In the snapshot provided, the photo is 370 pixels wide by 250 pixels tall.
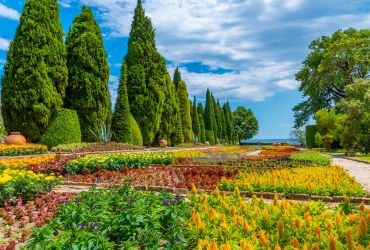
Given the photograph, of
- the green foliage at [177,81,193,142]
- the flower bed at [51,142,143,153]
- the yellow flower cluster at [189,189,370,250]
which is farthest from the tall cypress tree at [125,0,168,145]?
the yellow flower cluster at [189,189,370,250]

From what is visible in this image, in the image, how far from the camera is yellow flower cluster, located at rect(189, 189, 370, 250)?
3.27 meters

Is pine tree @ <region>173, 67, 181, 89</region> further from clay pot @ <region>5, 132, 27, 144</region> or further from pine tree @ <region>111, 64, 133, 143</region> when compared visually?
clay pot @ <region>5, 132, 27, 144</region>

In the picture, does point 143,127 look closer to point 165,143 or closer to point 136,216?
point 165,143

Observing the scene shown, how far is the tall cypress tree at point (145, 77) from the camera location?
28.2 m

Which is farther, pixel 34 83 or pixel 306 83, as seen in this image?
pixel 306 83

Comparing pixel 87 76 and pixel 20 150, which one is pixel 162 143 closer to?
pixel 87 76

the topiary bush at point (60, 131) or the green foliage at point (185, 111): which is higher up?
the green foliage at point (185, 111)

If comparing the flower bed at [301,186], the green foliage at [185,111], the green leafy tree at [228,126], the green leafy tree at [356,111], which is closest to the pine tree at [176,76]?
the green foliage at [185,111]

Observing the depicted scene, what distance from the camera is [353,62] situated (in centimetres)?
3362

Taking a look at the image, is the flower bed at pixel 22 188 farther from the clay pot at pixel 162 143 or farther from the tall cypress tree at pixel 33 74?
the clay pot at pixel 162 143

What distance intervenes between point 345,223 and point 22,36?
1967cm

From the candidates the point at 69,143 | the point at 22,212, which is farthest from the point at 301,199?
the point at 69,143

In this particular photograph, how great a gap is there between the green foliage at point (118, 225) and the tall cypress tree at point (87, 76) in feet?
59.9

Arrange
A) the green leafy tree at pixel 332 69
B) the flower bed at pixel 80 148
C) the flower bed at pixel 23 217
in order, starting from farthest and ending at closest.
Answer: the green leafy tree at pixel 332 69 → the flower bed at pixel 80 148 → the flower bed at pixel 23 217
